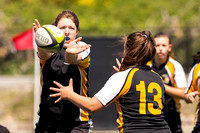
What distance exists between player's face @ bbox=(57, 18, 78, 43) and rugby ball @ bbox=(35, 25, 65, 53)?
363mm

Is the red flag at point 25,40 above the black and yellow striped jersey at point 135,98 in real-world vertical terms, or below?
above

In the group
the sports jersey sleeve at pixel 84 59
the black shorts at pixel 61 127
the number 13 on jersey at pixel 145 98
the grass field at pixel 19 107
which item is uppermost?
the sports jersey sleeve at pixel 84 59

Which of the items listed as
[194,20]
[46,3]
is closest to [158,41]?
[194,20]

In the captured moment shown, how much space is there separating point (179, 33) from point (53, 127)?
9.56 metres

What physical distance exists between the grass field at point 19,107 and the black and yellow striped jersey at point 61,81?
19.2 feet

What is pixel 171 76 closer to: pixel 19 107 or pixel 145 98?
pixel 145 98

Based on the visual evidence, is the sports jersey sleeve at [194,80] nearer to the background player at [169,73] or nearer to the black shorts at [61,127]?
the background player at [169,73]

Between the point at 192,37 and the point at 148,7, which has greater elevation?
the point at 148,7

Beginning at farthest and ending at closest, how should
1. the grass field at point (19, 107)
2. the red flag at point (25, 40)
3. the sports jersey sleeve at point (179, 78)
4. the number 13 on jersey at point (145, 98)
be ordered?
the red flag at point (25, 40), the grass field at point (19, 107), the sports jersey sleeve at point (179, 78), the number 13 on jersey at point (145, 98)

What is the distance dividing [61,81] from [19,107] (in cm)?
950

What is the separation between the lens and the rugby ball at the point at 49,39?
4008 mm

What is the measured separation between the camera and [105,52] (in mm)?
10117

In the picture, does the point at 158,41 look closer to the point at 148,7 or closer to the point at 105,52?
the point at 105,52

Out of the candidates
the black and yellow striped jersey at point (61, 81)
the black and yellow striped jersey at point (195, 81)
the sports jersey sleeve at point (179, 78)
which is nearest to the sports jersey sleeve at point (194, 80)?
the black and yellow striped jersey at point (195, 81)
